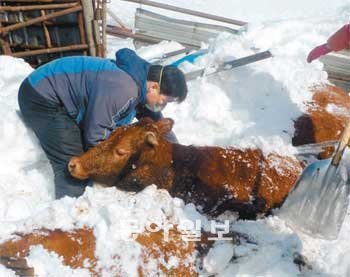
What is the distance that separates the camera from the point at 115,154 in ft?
11.7

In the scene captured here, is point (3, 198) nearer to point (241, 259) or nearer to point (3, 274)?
point (3, 274)

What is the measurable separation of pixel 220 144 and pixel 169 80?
1243mm

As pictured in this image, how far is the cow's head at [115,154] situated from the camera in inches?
140

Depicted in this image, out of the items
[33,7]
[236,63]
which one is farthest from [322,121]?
[33,7]

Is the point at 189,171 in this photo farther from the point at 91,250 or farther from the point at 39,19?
the point at 39,19

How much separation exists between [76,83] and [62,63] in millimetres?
300

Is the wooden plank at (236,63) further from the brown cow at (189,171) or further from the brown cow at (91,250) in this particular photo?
the brown cow at (91,250)

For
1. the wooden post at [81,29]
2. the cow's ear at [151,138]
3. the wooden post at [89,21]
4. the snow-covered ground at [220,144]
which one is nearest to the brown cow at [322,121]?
the snow-covered ground at [220,144]

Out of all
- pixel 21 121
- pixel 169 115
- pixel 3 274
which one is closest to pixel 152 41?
pixel 169 115

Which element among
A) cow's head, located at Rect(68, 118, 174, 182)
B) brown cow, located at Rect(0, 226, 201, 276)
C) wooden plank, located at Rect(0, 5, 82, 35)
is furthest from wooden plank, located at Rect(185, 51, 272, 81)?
brown cow, located at Rect(0, 226, 201, 276)

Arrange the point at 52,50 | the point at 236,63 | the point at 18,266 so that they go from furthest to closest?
the point at 52,50 < the point at 236,63 < the point at 18,266

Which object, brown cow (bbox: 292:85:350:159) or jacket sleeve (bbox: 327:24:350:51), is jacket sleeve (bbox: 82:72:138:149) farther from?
jacket sleeve (bbox: 327:24:350:51)

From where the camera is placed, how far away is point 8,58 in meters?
6.11

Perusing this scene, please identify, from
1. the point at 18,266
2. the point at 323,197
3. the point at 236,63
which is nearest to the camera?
the point at 18,266
